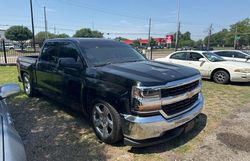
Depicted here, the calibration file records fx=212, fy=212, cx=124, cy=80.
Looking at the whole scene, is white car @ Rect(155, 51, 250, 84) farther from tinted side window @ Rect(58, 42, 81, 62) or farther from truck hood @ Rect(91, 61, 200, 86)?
tinted side window @ Rect(58, 42, 81, 62)

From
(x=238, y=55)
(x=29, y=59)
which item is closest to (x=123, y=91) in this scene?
(x=29, y=59)

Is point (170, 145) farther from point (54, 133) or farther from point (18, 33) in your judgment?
point (18, 33)

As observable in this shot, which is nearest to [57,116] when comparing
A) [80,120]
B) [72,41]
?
[80,120]

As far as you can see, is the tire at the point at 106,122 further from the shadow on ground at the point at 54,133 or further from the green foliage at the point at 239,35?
the green foliage at the point at 239,35

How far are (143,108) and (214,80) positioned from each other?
7402 millimetres

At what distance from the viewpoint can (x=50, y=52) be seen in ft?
17.1

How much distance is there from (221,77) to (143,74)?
6947mm

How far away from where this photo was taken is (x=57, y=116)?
16.2 ft

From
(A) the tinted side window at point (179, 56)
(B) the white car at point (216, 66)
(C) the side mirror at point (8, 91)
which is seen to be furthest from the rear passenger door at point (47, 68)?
(A) the tinted side window at point (179, 56)

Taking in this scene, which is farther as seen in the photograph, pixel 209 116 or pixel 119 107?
pixel 209 116

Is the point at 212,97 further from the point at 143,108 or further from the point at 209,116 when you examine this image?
the point at 143,108

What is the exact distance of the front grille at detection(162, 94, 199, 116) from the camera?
10.5 feet

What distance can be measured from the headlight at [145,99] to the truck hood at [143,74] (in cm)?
10

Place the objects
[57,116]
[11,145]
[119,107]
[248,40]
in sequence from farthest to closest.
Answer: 1. [248,40]
2. [57,116]
3. [119,107]
4. [11,145]
